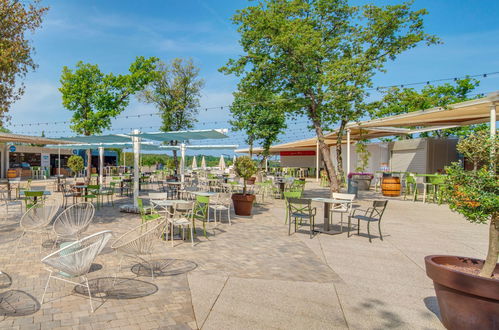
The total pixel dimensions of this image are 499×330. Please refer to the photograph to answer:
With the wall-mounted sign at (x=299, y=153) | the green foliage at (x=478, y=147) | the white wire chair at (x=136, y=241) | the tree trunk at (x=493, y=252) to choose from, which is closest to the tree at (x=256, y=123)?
the wall-mounted sign at (x=299, y=153)

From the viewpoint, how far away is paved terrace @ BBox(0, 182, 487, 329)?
274 centimetres

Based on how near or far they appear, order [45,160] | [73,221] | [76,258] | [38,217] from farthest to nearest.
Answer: [45,160], [38,217], [73,221], [76,258]

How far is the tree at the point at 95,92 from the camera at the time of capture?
38.5 ft

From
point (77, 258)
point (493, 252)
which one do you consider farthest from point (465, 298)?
point (77, 258)

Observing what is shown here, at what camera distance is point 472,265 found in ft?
9.44

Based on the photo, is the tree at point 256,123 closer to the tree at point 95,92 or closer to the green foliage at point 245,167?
the tree at point 95,92

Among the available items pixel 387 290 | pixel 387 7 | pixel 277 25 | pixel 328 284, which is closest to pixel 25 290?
pixel 328 284

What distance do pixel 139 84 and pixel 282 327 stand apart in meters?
11.2

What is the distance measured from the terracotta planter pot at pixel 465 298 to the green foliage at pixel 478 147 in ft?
3.28

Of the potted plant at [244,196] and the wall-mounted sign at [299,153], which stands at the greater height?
the wall-mounted sign at [299,153]

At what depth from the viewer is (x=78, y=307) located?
115 inches

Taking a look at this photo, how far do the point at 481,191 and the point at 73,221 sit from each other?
4.79m

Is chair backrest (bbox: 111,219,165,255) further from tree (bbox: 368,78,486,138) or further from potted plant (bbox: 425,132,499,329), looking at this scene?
tree (bbox: 368,78,486,138)

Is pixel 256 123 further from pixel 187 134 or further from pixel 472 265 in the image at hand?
pixel 472 265
